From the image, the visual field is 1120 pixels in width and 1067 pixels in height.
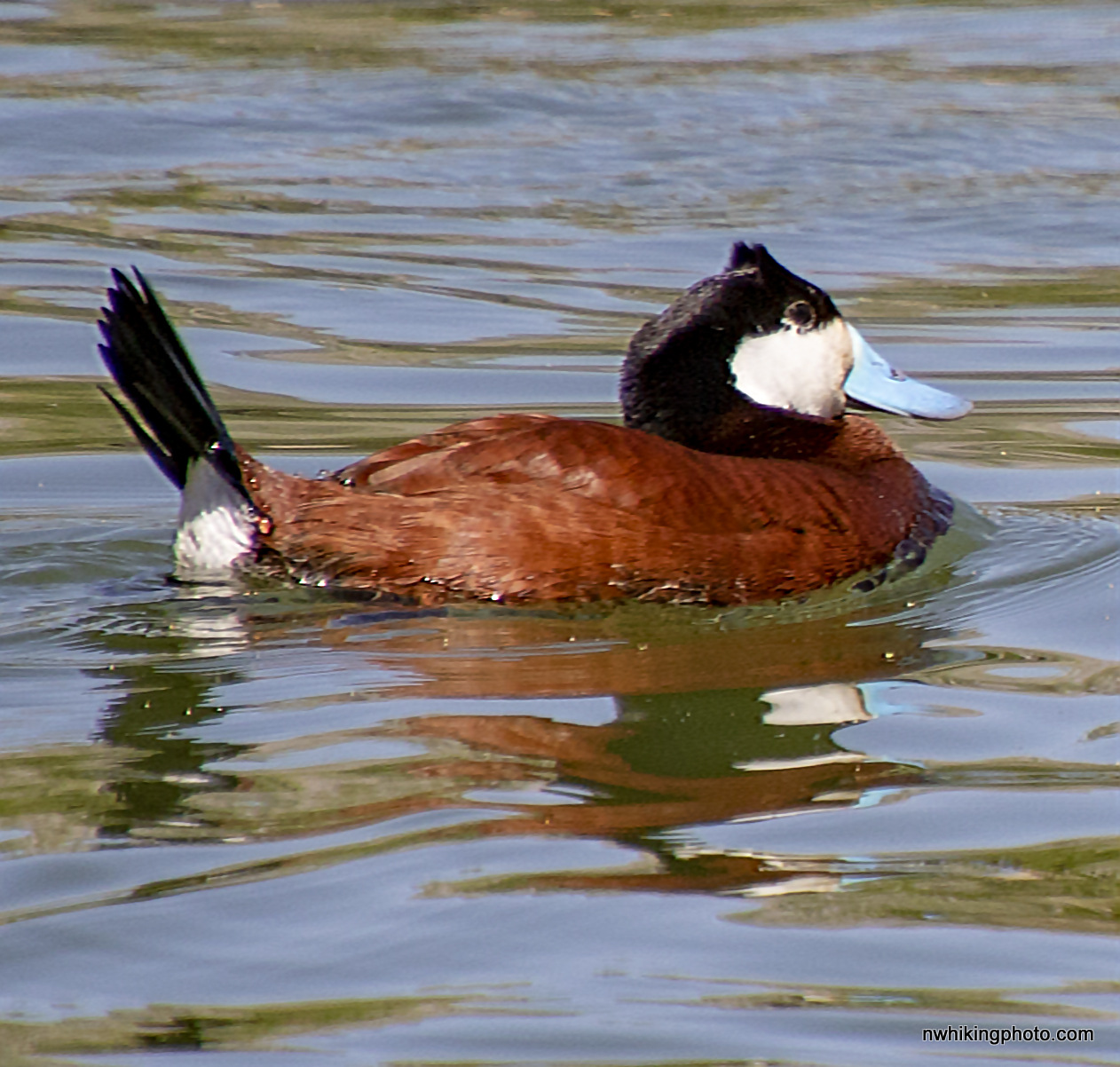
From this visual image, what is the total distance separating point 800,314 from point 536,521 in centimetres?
104

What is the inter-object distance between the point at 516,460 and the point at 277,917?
5.60ft

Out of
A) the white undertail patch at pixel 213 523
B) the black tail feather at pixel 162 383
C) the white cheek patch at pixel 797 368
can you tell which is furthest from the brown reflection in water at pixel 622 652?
the white cheek patch at pixel 797 368

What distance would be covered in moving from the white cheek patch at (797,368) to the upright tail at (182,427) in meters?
1.29

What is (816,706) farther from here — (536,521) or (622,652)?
(536,521)

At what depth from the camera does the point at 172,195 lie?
9.26m

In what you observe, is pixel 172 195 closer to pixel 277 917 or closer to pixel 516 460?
pixel 516 460

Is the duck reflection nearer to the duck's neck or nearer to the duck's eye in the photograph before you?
the duck's neck

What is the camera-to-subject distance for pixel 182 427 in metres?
4.57

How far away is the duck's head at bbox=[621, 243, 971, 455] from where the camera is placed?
16.3 feet

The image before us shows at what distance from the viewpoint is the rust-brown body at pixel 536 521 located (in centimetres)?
448

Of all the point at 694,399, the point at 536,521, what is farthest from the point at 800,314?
the point at 536,521

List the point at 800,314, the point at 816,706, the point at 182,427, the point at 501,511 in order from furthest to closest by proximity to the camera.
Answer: the point at 800,314 < the point at 182,427 < the point at 501,511 < the point at 816,706

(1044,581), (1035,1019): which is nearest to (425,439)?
(1044,581)

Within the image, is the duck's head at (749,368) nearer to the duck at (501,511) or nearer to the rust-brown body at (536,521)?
the duck at (501,511)
